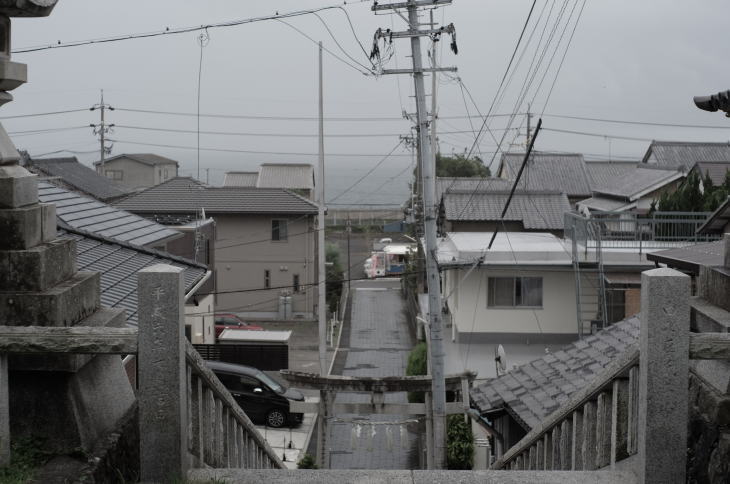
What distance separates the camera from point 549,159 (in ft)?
151

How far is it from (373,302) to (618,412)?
38748mm

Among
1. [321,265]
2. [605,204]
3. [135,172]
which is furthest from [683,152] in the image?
[135,172]

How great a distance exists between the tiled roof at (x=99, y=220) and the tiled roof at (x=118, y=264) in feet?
1.50

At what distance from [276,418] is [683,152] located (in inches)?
1353

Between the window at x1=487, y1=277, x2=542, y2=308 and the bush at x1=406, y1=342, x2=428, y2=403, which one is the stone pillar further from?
the window at x1=487, y1=277, x2=542, y2=308

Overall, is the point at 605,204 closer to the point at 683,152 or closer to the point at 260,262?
the point at 683,152

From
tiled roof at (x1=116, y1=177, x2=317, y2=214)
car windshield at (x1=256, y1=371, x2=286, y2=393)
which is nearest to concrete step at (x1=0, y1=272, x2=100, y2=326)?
car windshield at (x1=256, y1=371, x2=286, y2=393)

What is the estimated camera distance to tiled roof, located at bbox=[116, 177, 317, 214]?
37281 mm

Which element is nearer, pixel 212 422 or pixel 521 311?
pixel 212 422

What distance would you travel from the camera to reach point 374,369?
28.4 m

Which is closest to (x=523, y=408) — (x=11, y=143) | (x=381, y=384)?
(x=381, y=384)

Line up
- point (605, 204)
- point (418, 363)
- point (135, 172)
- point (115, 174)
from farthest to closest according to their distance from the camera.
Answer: point (135, 172), point (115, 174), point (605, 204), point (418, 363)

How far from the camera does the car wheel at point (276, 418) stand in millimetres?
20781

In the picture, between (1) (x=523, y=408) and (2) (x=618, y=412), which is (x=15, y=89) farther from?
(1) (x=523, y=408)
